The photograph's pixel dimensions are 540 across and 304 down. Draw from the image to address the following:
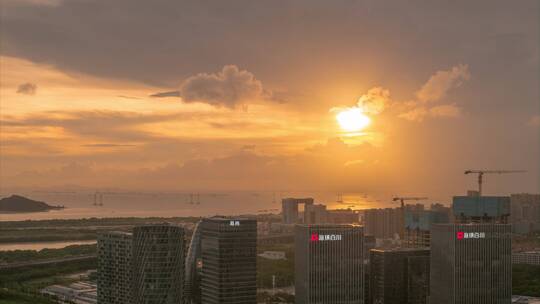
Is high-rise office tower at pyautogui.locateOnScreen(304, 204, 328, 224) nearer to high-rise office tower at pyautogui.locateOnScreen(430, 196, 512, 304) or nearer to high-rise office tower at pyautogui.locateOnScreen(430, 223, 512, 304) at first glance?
high-rise office tower at pyautogui.locateOnScreen(430, 196, 512, 304)

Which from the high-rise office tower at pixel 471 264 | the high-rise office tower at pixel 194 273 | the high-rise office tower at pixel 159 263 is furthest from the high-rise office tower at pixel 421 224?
the high-rise office tower at pixel 159 263

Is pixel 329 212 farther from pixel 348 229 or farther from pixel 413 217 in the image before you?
pixel 348 229

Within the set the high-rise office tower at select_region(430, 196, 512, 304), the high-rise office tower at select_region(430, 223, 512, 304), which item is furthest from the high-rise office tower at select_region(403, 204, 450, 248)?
the high-rise office tower at select_region(430, 223, 512, 304)

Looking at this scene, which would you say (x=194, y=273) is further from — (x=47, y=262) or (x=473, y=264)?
(x=47, y=262)

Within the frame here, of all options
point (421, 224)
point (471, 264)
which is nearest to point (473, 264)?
point (471, 264)

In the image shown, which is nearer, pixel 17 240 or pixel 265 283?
pixel 265 283

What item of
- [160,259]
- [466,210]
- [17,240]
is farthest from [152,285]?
[17,240]

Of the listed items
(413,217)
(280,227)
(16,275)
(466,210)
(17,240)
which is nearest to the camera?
(466,210)

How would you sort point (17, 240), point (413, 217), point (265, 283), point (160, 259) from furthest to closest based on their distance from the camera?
point (17, 240) → point (265, 283) → point (413, 217) → point (160, 259)
